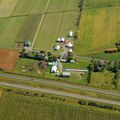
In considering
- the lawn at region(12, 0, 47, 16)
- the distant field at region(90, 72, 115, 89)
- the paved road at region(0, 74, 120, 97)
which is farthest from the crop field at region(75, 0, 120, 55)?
the lawn at region(12, 0, 47, 16)

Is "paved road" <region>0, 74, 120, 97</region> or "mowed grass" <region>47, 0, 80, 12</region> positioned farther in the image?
"mowed grass" <region>47, 0, 80, 12</region>

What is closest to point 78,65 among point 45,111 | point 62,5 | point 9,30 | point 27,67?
point 27,67

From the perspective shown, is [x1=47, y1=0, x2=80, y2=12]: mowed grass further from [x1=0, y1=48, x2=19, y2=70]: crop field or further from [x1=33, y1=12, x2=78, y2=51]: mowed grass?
[x1=0, y1=48, x2=19, y2=70]: crop field

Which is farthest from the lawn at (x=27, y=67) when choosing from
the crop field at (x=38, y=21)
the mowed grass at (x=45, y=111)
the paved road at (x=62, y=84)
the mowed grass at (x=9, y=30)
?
the mowed grass at (x=45, y=111)

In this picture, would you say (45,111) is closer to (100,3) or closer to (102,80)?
(102,80)

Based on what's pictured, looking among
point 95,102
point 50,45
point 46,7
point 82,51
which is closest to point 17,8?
point 46,7

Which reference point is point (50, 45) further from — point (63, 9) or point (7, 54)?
point (63, 9)
